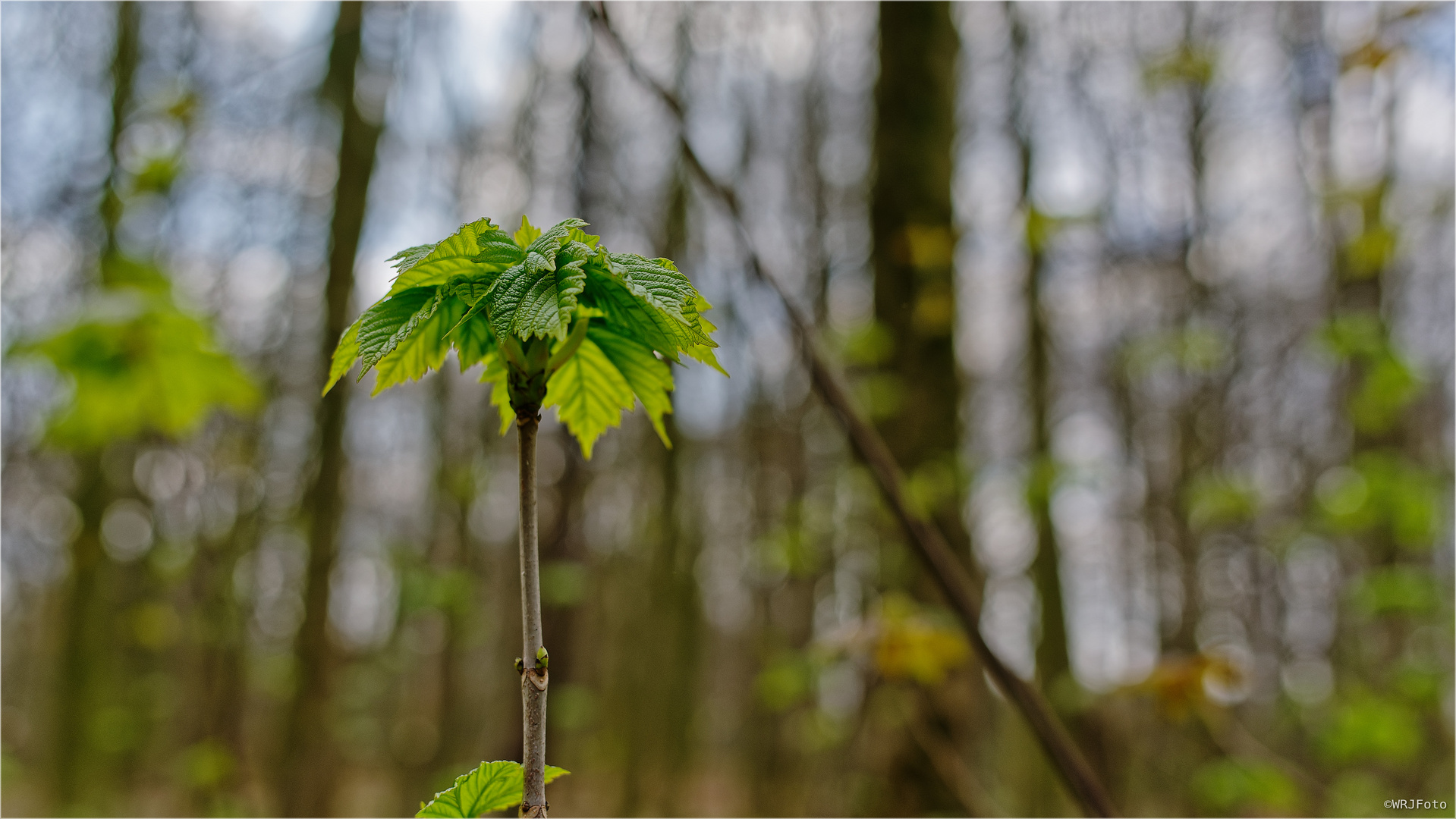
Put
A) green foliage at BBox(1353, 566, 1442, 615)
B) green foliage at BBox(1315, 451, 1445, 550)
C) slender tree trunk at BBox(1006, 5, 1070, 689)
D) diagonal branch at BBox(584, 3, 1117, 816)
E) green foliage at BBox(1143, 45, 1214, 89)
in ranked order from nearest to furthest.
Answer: diagonal branch at BBox(584, 3, 1117, 816), green foliage at BBox(1143, 45, 1214, 89), green foliage at BBox(1315, 451, 1445, 550), green foliage at BBox(1353, 566, 1442, 615), slender tree trunk at BBox(1006, 5, 1070, 689)

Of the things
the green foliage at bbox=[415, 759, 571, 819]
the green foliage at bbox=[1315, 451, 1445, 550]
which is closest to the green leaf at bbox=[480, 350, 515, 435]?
the green foliage at bbox=[415, 759, 571, 819]

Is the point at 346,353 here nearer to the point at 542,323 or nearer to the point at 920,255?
the point at 542,323

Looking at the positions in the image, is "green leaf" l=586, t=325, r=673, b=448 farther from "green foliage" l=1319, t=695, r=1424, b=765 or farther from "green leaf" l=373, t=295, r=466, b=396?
"green foliage" l=1319, t=695, r=1424, b=765

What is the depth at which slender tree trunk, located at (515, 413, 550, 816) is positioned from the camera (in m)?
0.62

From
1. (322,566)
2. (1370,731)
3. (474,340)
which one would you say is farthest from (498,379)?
(1370,731)

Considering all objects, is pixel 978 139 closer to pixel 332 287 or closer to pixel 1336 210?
pixel 1336 210

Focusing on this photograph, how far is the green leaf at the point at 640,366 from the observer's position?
0.88 metres

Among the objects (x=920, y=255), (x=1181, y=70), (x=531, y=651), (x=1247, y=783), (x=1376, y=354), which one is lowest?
(x=1247, y=783)

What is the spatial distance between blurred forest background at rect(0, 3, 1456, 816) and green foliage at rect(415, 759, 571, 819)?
977 mm

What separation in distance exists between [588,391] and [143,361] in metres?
2.73

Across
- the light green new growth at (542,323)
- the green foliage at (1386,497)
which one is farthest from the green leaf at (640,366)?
the green foliage at (1386,497)

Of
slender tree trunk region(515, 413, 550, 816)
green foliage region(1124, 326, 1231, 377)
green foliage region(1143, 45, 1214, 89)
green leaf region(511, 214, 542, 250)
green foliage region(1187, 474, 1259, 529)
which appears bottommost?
green foliage region(1187, 474, 1259, 529)

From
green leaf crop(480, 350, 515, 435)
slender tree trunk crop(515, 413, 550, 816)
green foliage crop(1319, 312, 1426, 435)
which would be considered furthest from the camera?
green foliage crop(1319, 312, 1426, 435)

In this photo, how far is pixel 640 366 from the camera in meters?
0.89
